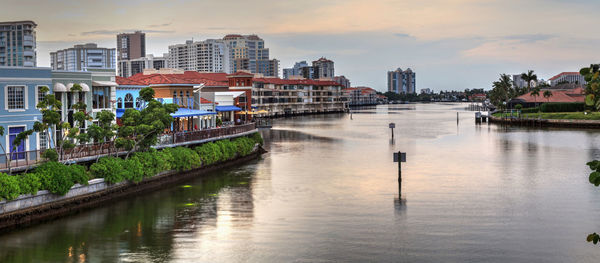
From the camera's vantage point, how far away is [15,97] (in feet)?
116

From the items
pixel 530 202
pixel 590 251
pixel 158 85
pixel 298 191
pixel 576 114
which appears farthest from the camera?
pixel 576 114

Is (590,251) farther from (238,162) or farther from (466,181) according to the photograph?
(238,162)

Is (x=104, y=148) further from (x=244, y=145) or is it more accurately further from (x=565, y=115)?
(x=565, y=115)

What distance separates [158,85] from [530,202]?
43983 millimetres

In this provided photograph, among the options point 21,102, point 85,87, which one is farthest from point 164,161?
point 21,102

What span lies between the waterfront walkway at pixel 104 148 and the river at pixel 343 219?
324 cm

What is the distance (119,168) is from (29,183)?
25.0 feet

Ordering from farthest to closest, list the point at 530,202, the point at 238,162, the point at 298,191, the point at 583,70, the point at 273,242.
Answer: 1. the point at 238,162
2. the point at 298,191
3. the point at 530,202
4. the point at 273,242
5. the point at 583,70

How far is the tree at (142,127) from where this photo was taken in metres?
38.0

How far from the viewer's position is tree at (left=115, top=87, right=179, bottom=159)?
125ft

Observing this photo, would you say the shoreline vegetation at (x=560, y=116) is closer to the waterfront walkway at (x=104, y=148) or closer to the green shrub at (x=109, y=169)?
the waterfront walkway at (x=104, y=148)

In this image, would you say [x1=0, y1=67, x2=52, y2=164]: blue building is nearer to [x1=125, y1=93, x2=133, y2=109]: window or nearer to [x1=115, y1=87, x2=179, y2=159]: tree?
[x1=115, y1=87, x2=179, y2=159]: tree

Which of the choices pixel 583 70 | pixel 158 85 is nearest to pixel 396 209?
pixel 583 70

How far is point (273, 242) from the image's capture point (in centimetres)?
2716
